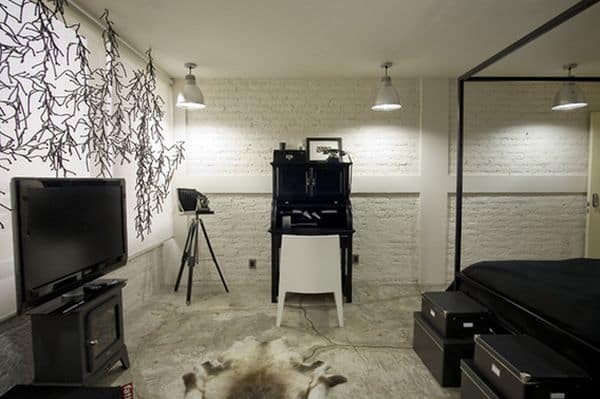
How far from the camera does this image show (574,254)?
408 centimetres

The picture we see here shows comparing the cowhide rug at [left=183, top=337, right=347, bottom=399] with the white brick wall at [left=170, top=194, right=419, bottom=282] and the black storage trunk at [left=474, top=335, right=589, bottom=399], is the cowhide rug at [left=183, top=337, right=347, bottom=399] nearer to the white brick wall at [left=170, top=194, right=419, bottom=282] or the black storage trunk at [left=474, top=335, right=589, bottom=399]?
the black storage trunk at [left=474, top=335, right=589, bottom=399]

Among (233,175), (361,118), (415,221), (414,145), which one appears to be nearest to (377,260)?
(415,221)

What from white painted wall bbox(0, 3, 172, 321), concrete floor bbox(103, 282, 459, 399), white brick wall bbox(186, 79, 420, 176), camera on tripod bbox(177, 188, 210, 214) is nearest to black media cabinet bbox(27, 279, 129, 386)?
white painted wall bbox(0, 3, 172, 321)

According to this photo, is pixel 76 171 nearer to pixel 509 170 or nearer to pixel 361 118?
pixel 361 118

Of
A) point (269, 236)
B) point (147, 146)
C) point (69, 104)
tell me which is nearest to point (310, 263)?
point (269, 236)

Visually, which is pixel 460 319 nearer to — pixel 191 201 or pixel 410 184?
pixel 410 184

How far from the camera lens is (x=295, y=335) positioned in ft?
8.89

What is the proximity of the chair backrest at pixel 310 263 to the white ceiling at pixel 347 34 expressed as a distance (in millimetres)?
1646

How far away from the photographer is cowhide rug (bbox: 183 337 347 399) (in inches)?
77.1

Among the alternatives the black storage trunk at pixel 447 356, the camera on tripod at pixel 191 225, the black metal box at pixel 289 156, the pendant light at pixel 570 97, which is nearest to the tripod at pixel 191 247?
the camera on tripod at pixel 191 225

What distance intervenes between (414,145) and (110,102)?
3152 mm

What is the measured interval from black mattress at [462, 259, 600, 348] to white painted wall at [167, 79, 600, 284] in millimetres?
1568

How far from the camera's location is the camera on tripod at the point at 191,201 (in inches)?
138

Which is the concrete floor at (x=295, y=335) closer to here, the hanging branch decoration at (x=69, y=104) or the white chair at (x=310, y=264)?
the white chair at (x=310, y=264)
